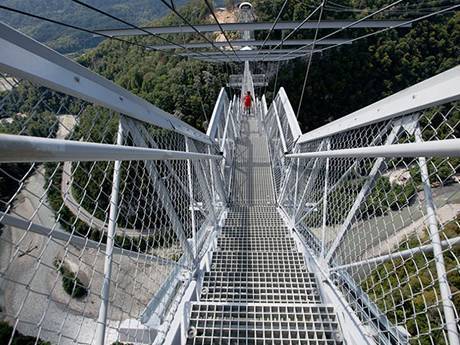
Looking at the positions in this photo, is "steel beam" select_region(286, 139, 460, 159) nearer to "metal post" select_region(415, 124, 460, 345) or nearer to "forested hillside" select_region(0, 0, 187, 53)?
"metal post" select_region(415, 124, 460, 345)

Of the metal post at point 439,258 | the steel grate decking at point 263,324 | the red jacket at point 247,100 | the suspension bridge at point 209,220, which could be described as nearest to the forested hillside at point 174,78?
the red jacket at point 247,100

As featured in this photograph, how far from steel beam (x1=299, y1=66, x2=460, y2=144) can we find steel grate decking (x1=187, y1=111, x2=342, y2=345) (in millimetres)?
1394

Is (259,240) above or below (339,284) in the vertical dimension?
above

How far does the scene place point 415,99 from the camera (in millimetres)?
1139

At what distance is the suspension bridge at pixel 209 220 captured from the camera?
3.03 ft

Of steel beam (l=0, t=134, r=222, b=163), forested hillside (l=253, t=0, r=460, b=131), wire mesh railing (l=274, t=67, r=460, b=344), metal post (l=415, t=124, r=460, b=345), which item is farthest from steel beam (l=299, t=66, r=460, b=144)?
forested hillside (l=253, t=0, r=460, b=131)

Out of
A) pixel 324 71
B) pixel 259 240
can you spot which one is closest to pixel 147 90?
pixel 324 71

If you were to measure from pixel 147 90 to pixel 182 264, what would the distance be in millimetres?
24729

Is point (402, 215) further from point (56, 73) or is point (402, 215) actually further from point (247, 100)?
point (247, 100)

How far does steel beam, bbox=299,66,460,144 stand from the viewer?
93 centimetres

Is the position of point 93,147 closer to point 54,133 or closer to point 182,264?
point 54,133

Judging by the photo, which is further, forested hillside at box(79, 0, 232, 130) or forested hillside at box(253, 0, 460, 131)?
forested hillside at box(253, 0, 460, 131)

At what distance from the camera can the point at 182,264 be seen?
7.73 feet

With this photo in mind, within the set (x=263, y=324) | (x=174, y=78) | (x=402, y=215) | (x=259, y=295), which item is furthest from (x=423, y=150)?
(x=174, y=78)
